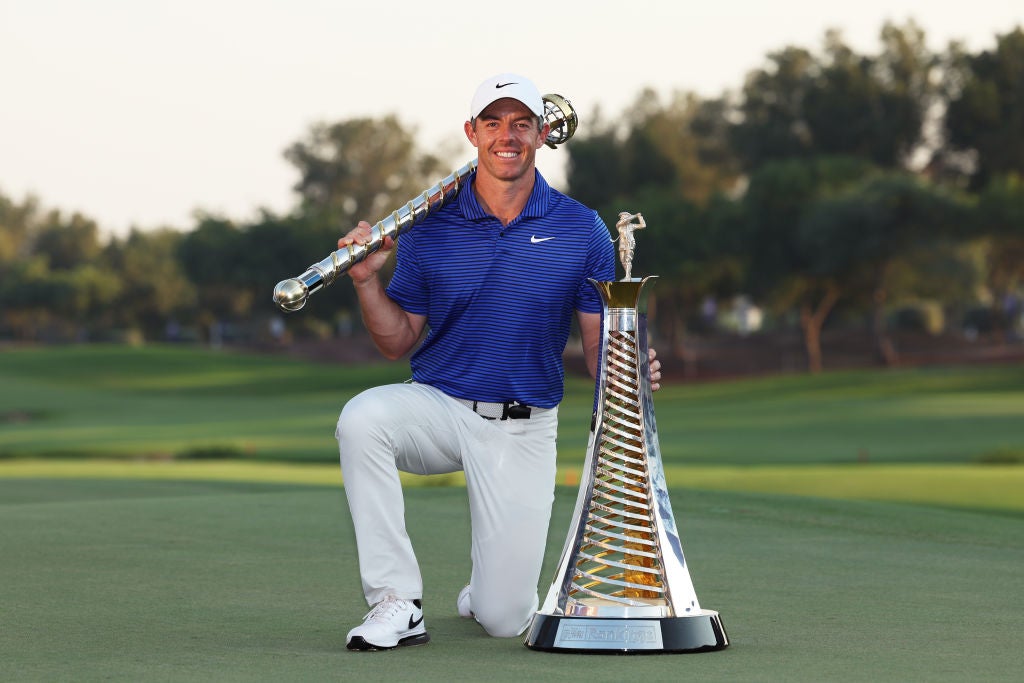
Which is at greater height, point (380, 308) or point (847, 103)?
point (847, 103)

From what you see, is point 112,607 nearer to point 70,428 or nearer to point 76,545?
point 76,545

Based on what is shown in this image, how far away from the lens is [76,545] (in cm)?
880

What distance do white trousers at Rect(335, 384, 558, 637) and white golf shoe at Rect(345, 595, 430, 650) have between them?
6.2 inches

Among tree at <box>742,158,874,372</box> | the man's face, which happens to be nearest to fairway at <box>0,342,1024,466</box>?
tree at <box>742,158,874,372</box>

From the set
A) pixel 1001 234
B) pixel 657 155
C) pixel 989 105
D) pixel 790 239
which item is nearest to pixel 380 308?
pixel 1001 234

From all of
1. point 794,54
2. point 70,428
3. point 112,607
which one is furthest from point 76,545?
point 794,54

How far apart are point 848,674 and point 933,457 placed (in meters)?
18.5

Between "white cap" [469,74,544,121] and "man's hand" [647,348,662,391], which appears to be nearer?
"man's hand" [647,348,662,391]

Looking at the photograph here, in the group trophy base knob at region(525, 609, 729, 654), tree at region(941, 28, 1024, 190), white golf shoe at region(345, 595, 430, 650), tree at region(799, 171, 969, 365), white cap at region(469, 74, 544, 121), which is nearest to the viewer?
trophy base knob at region(525, 609, 729, 654)

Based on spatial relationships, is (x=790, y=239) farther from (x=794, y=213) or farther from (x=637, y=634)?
(x=637, y=634)

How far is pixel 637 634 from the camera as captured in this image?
17.4ft

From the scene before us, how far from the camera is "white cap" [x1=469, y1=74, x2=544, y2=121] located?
6238mm

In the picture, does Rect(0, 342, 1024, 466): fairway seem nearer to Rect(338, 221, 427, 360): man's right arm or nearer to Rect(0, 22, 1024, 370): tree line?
Rect(0, 22, 1024, 370): tree line

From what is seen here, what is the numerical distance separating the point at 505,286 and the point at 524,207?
1.17ft
